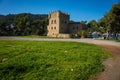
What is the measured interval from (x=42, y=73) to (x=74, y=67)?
239 cm

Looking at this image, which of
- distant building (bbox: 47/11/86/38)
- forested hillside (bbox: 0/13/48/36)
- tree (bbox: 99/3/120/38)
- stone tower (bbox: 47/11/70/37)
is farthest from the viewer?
forested hillside (bbox: 0/13/48/36)

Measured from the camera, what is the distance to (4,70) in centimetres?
932

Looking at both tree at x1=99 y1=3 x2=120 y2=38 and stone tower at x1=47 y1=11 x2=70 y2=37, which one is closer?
tree at x1=99 y1=3 x2=120 y2=38

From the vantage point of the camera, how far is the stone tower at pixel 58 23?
73.3 metres

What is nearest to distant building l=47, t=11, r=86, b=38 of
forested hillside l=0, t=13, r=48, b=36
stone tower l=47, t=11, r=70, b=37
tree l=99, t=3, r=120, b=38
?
stone tower l=47, t=11, r=70, b=37

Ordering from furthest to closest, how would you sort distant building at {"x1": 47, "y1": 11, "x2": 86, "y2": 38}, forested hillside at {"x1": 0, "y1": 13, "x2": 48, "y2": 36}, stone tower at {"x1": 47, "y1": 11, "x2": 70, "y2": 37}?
forested hillside at {"x1": 0, "y1": 13, "x2": 48, "y2": 36} < distant building at {"x1": 47, "y1": 11, "x2": 86, "y2": 38} < stone tower at {"x1": 47, "y1": 11, "x2": 70, "y2": 37}

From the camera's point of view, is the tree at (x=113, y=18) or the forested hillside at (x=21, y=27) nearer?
the tree at (x=113, y=18)

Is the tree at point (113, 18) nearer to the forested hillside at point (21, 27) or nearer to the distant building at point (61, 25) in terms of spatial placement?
the distant building at point (61, 25)

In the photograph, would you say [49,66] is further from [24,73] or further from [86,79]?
[86,79]

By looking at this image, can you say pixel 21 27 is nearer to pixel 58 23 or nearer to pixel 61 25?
pixel 58 23

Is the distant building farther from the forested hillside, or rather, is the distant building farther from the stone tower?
the forested hillside

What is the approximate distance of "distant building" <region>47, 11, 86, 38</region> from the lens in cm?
7344

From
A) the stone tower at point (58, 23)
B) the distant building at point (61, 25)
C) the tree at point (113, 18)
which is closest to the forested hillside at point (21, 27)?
the stone tower at point (58, 23)

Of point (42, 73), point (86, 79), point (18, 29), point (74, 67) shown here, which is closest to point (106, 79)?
point (86, 79)
